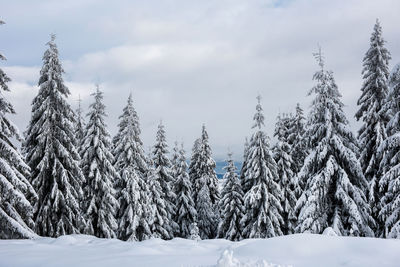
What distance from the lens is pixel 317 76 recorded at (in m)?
18.5

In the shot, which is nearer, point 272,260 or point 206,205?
point 272,260

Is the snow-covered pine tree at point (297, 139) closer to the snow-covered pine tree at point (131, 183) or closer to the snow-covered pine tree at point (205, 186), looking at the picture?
the snow-covered pine tree at point (205, 186)

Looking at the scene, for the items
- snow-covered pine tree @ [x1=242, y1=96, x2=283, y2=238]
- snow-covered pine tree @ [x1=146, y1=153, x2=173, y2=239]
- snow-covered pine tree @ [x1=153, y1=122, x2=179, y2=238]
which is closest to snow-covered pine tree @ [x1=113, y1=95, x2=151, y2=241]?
snow-covered pine tree @ [x1=146, y1=153, x2=173, y2=239]

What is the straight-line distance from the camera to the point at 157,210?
31078 mm

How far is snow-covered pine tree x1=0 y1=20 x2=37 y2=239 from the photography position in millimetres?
14312

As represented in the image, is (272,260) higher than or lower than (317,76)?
lower

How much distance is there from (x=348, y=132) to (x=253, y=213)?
11351 mm

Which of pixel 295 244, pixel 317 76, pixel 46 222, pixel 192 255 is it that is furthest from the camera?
pixel 46 222

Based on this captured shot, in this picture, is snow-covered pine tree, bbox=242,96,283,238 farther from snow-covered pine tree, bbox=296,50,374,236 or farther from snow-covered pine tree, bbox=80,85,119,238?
snow-covered pine tree, bbox=80,85,119,238

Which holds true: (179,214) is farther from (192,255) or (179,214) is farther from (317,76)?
(192,255)

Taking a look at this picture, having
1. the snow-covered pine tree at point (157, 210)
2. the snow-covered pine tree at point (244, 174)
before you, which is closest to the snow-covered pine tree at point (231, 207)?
the snow-covered pine tree at point (244, 174)

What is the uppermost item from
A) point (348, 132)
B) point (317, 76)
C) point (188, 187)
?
point (317, 76)

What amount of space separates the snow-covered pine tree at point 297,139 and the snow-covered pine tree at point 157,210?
512 inches

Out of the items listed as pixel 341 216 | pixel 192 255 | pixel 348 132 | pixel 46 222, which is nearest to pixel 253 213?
pixel 341 216
